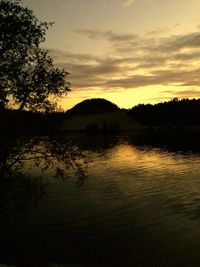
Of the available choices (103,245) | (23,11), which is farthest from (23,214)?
(23,11)

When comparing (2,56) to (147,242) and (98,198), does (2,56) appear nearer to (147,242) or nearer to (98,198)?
(147,242)

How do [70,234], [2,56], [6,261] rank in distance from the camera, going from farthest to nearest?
[70,234], [2,56], [6,261]

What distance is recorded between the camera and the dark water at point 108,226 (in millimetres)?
24797

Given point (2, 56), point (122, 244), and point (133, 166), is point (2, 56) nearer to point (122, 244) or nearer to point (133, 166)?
point (122, 244)

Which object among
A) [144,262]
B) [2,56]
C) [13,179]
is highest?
[2,56]

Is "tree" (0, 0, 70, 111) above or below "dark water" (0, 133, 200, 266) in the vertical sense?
above

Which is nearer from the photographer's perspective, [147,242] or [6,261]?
[6,261]

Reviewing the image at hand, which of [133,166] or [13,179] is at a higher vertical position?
[13,179]

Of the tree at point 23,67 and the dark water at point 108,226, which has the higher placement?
the tree at point 23,67

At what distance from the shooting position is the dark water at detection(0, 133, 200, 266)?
81.4ft

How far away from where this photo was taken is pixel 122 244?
89.2ft

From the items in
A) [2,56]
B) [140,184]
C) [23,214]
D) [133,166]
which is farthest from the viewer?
[133,166]

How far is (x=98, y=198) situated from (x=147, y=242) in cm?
1409

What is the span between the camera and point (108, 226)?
30797mm
